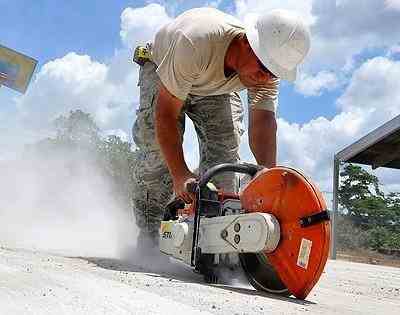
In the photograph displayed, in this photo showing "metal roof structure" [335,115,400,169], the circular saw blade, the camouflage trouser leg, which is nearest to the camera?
the circular saw blade


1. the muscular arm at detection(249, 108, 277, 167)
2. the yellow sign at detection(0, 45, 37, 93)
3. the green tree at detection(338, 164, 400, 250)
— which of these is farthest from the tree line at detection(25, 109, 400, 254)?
the muscular arm at detection(249, 108, 277, 167)

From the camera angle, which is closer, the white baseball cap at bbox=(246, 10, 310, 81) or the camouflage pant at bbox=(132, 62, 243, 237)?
the white baseball cap at bbox=(246, 10, 310, 81)

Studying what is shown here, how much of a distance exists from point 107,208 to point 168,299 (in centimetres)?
489

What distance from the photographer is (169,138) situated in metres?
3.33

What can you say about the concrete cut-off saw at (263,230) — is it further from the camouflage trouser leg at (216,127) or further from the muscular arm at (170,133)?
the camouflage trouser leg at (216,127)

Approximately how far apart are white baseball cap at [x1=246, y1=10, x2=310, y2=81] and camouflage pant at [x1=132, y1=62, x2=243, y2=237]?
1133mm

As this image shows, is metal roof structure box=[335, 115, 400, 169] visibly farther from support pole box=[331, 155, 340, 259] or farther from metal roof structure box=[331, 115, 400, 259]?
support pole box=[331, 155, 340, 259]

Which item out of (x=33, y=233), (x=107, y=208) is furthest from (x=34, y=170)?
(x=33, y=233)

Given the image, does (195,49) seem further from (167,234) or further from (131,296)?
(131,296)

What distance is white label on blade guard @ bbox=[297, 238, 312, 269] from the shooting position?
249 cm

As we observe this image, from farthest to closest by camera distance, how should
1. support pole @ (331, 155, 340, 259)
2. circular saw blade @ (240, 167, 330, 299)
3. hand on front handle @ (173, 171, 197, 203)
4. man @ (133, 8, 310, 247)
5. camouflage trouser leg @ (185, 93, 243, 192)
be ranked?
1. support pole @ (331, 155, 340, 259)
2. camouflage trouser leg @ (185, 93, 243, 192)
3. man @ (133, 8, 310, 247)
4. hand on front handle @ (173, 171, 197, 203)
5. circular saw blade @ (240, 167, 330, 299)

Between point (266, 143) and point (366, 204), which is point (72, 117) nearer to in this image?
point (366, 204)

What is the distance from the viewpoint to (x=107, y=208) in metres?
6.91

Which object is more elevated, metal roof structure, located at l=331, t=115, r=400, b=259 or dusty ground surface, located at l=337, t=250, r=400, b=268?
metal roof structure, located at l=331, t=115, r=400, b=259
